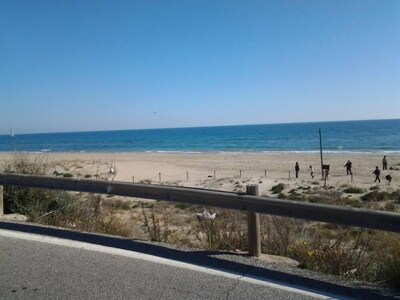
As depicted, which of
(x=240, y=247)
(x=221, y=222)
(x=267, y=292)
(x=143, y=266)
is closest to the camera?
(x=267, y=292)

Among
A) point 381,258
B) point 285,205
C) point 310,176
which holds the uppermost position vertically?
point 285,205

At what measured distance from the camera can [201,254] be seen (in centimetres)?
511

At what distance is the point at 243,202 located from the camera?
16.4ft

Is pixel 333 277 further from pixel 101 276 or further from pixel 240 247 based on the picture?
pixel 101 276

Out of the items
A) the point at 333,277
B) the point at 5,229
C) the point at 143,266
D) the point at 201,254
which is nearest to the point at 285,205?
the point at 333,277

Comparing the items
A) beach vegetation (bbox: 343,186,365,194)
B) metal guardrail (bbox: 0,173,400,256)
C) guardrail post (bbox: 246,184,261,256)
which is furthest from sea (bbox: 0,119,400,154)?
beach vegetation (bbox: 343,186,365,194)

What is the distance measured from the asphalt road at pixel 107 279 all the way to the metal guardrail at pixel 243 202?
0.93m

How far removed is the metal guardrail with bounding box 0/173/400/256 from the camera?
4.20 m

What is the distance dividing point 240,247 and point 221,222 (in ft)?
3.56

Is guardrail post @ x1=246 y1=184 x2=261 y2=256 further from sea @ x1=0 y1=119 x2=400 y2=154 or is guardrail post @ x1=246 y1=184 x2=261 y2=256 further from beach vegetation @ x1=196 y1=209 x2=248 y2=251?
sea @ x1=0 y1=119 x2=400 y2=154

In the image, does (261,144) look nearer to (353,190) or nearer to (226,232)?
(353,190)

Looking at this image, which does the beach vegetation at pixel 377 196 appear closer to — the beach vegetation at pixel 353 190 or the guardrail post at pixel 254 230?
the beach vegetation at pixel 353 190

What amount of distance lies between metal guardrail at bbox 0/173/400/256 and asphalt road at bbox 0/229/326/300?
36.4 inches

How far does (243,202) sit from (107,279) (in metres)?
1.84
